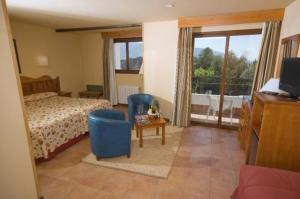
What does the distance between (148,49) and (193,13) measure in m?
1.41

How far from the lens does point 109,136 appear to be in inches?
106

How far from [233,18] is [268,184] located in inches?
124

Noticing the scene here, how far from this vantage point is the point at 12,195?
1598 millimetres

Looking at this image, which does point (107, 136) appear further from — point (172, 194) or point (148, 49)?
point (148, 49)

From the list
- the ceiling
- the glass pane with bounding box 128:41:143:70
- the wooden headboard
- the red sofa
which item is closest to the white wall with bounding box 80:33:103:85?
the glass pane with bounding box 128:41:143:70

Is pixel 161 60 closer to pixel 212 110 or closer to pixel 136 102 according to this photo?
pixel 136 102

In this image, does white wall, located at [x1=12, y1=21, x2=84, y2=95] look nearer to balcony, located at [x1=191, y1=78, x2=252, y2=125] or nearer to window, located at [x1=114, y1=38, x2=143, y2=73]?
window, located at [x1=114, y1=38, x2=143, y2=73]

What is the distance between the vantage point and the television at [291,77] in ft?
6.02

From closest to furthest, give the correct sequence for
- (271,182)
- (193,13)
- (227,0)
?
(271,182) < (227,0) < (193,13)

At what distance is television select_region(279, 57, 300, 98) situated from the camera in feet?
6.02

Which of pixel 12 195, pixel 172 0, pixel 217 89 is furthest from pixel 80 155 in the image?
pixel 217 89

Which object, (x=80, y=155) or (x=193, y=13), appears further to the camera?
(x=193, y=13)

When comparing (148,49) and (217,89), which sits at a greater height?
(148,49)

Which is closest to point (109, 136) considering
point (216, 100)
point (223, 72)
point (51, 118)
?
point (51, 118)
